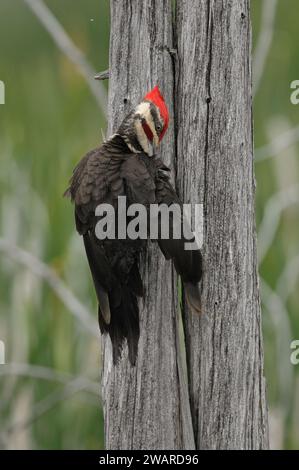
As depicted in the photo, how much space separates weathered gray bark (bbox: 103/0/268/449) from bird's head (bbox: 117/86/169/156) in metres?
0.08

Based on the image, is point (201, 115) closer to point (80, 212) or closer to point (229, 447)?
point (80, 212)

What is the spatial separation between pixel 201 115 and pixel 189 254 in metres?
0.43

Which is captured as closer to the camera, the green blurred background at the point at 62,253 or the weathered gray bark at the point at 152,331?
the weathered gray bark at the point at 152,331

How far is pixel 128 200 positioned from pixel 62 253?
195 cm

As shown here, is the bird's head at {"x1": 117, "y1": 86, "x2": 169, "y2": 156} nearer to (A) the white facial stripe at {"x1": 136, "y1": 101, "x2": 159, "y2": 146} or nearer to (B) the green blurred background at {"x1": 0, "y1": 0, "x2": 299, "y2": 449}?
(A) the white facial stripe at {"x1": 136, "y1": 101, "x2": 159, "y2": 146}

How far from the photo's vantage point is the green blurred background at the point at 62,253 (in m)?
4.25

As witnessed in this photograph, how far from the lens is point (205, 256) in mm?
2475

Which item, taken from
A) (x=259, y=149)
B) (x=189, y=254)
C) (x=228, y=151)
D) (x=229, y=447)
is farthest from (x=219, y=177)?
(x=259, y=149)

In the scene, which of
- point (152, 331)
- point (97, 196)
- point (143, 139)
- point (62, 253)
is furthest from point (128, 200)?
point (62, 253)

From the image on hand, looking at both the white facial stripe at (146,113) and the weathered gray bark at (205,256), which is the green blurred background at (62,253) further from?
the white facial stripe at (146,113)

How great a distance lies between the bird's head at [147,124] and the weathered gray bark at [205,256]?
0.26 ft

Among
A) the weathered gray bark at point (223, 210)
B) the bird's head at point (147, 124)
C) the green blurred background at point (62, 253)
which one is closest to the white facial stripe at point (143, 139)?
the bird's head at point (147, 124)

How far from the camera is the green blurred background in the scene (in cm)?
425

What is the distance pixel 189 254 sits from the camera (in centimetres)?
237
